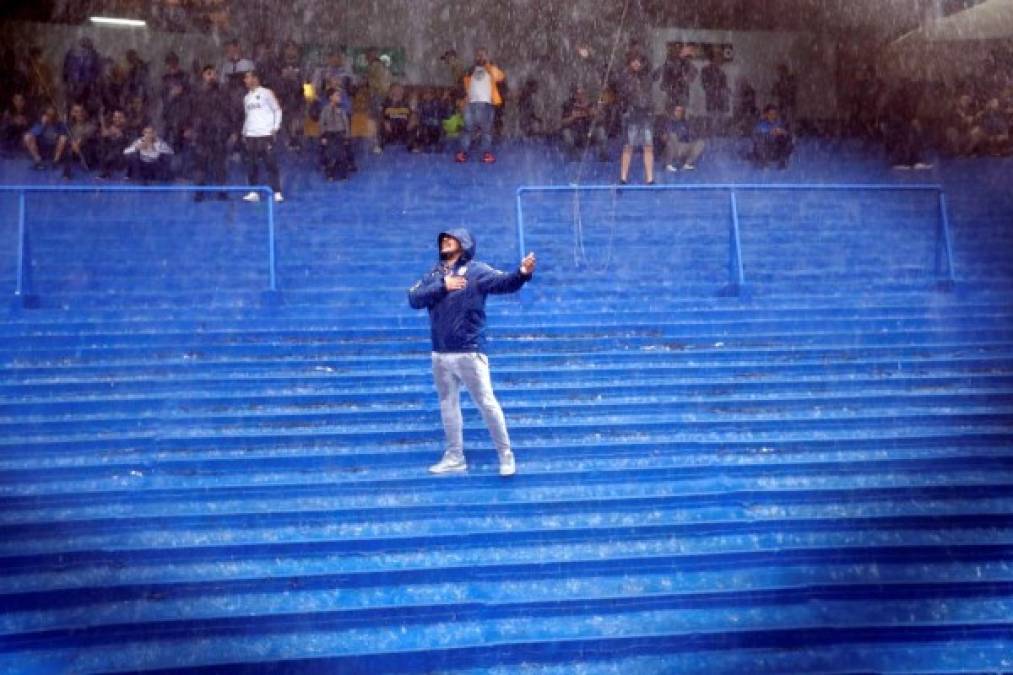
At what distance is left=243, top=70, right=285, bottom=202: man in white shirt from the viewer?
39.3 feet

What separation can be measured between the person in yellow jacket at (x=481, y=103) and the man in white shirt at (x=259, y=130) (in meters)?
3.29

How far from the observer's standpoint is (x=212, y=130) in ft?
40.5

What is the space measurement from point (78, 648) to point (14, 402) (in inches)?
109

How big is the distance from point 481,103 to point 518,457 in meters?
8.60

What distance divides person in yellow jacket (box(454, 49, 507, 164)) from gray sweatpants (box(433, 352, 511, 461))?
8.61 m

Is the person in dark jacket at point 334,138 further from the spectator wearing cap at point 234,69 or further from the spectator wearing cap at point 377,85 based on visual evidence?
the spectator wearing cap at point 377,85

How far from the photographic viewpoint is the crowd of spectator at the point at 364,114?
41.2 ft

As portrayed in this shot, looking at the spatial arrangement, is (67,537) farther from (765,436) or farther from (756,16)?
(756,16)

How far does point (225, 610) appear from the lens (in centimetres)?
551

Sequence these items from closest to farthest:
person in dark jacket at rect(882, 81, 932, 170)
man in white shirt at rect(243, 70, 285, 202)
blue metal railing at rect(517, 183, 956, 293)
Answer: blue metal railing at rect(517, 183, 956, 293), man in white shirt at rect(243, 70, 285, 202), person in dark jacket at rect(882, 81, 932, 170)

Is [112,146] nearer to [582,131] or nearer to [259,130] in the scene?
[259,130]

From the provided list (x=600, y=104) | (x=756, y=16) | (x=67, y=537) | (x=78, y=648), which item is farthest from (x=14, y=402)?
(x=756, y=16)

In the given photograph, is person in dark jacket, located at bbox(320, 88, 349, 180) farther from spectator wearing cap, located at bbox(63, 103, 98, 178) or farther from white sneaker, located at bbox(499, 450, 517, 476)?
white sneaker, located at bbox(499, 450, 517, 476)

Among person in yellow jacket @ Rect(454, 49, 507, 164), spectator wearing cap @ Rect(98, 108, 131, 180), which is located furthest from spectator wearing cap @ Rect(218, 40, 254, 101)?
person in yellow jacket @ Rect(454, 49, 507, 164)
